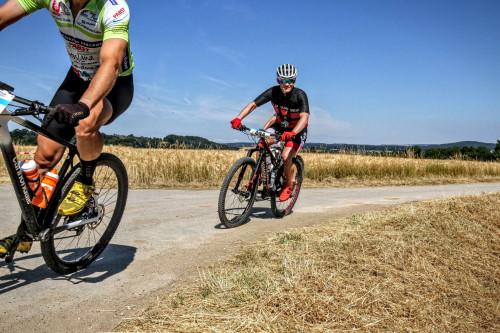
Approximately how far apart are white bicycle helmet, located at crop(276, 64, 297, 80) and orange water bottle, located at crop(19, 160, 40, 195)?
4358mm

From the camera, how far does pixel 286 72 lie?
660 cm

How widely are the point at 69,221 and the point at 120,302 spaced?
912 mm

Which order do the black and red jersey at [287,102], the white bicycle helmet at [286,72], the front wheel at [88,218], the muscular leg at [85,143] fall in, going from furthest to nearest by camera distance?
the black and red jersey at [287,102] → the white bicycle helmet at [286,72] → the front wheel at [88,218] → the muscular leg at [85,143]

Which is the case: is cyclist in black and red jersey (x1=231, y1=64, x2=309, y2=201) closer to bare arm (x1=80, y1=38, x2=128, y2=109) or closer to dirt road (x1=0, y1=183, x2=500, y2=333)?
dirt road (x1=0, y1=183, x2=500, y2=333)

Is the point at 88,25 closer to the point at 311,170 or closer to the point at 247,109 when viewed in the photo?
the point at 247,109

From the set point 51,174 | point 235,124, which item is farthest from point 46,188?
point 235,124

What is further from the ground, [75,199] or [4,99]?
[4,99]

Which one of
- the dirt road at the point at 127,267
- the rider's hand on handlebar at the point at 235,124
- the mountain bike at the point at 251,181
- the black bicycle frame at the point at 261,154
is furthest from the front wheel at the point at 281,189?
the rider's hand on handlebar at the point at 235,124

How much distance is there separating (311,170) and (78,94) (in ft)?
41.9

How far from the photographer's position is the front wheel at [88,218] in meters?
3.31

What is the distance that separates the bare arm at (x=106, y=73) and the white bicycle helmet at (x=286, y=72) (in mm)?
3827

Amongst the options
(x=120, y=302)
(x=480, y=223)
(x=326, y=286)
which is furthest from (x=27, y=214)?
(x=480, y=223)

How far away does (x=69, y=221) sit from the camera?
3.49 metres

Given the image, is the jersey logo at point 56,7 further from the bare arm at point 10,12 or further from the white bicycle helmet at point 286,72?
the white bicycle helmet at point 286,72
